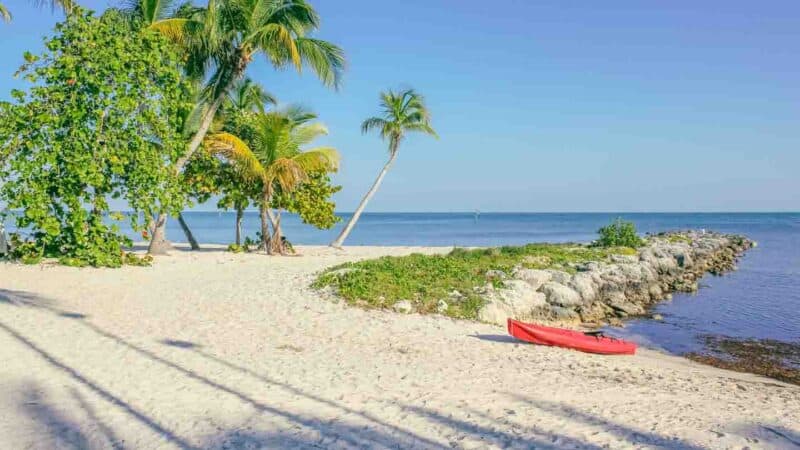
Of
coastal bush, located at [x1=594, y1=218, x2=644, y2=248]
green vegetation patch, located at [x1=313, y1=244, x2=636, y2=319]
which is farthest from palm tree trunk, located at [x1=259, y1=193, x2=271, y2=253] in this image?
coastal bush, located at [x1=594, y1=218, x2=644, y2=248]

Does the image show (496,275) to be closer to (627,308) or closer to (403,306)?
(403,306)

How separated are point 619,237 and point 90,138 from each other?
962 inches

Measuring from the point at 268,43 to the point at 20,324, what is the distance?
13709 millimetres

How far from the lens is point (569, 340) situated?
11.5m

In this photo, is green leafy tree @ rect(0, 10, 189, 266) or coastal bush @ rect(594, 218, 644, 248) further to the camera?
coastal bush @ rect(594, 218, 644, 248)

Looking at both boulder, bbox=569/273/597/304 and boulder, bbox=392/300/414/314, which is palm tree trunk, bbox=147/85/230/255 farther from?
boulder, bbox=569/273/597/304

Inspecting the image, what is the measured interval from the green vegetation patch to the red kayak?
95.0 inches

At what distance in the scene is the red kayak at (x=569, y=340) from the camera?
450 inches

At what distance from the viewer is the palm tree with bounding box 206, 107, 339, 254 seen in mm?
21859

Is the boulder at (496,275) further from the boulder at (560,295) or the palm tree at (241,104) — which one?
the palm tree at (241,104)

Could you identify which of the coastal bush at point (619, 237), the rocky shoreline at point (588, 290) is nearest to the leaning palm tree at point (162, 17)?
the rocky shoreline at point (588, 290)

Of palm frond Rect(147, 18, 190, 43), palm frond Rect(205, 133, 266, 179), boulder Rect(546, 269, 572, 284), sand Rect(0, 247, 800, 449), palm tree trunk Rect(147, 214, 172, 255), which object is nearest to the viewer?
sand Rect(0, 247, 800, 449)

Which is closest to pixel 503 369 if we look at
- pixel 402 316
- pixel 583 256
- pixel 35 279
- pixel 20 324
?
pixel 402 316

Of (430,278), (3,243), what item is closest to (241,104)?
(3,243)
